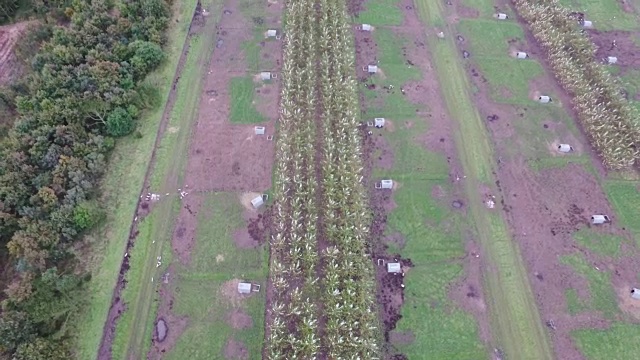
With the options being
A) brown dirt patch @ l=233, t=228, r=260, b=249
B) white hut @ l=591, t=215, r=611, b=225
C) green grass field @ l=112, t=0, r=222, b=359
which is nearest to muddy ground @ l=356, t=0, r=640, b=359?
white hut @ l=591, t=215, r=611, b=225

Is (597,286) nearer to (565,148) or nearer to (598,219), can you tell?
(598,219)

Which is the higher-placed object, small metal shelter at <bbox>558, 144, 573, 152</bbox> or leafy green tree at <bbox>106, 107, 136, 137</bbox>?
leafy green tree at <bbox>106, 107, 136, 137</bbox>

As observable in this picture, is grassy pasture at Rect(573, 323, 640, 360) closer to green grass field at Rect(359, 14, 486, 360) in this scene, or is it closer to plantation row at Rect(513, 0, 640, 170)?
green grass field at Rect(359, 14, 486, 360)

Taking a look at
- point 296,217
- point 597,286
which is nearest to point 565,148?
point 597,286

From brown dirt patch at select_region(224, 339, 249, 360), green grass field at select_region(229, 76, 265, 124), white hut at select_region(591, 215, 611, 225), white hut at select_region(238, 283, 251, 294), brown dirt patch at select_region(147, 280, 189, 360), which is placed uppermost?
green grass field at select_region(229, 76, 265, 124)

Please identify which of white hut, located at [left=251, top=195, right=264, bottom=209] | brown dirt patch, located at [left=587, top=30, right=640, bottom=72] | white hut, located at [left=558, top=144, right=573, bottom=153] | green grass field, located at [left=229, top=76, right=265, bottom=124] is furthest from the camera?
brown dirt patch, located at [left=587, top=30, right=640, bottom=72]

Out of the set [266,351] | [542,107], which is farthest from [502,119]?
[266,351]

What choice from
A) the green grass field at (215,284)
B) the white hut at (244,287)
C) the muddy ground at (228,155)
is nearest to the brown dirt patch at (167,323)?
the muddy ground at (228,155)
